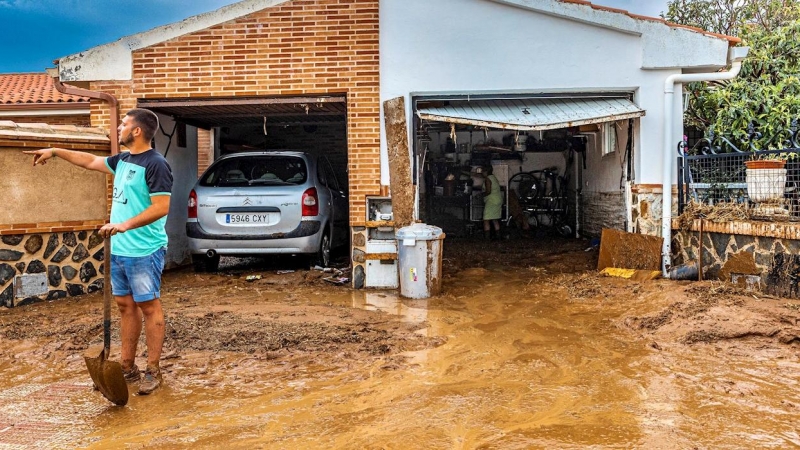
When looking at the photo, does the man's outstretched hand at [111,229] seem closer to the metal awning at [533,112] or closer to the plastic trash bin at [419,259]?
the plastic trash bin at [419,259]

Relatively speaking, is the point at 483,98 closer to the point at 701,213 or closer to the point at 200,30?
the point at 701,213

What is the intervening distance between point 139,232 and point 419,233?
3596 millimetres

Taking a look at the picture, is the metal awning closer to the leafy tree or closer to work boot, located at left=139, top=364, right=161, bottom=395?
the leafy tree

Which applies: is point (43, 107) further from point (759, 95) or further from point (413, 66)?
point (759, 95)

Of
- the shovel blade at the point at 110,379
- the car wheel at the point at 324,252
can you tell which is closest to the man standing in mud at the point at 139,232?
the shovel blade at the point at 110,379

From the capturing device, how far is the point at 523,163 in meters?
15.7

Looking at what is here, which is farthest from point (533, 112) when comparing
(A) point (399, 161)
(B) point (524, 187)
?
(B) point (524, 187)

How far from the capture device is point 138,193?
3904 millimetres

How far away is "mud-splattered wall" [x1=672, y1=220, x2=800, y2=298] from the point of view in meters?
6.20

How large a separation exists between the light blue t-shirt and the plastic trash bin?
3493mm

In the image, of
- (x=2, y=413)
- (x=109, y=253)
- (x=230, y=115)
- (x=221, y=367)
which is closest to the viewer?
(x=2, y=413)

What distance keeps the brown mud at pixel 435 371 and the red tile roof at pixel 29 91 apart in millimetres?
6967

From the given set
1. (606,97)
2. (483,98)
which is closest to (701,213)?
(606,97)

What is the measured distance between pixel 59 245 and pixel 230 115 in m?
3.37
